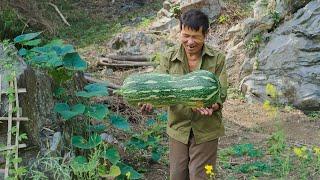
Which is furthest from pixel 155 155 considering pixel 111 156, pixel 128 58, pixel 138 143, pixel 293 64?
pixel 128 58

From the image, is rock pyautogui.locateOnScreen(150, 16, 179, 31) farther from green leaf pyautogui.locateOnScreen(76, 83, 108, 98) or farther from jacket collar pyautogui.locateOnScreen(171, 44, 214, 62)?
jacket collar pyautogui.locateOnScreen(171, 44, 214, 62)

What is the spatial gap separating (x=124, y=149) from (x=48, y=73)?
125cm

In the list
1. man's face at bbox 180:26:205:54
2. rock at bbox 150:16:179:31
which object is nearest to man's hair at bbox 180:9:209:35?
man's face at bbox 180:26:205:54

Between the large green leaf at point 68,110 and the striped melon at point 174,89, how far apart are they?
731 mm

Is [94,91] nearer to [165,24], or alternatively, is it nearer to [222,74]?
[222,74]

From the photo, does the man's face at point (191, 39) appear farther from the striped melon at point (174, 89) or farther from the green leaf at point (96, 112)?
the green leaf at point (96, 112)

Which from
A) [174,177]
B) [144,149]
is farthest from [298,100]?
[174,177]

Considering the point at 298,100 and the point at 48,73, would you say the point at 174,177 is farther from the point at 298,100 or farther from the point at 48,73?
the point at 298,100

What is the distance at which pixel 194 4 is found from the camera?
11945 mm

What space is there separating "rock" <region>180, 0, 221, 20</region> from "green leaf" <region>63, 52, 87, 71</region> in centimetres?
755

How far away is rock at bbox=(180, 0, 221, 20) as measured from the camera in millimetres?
11891

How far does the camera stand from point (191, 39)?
3.58m

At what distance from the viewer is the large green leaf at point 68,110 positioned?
170 inches

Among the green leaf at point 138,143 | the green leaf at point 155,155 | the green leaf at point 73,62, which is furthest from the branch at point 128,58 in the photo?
the green leaf at point 73,62
